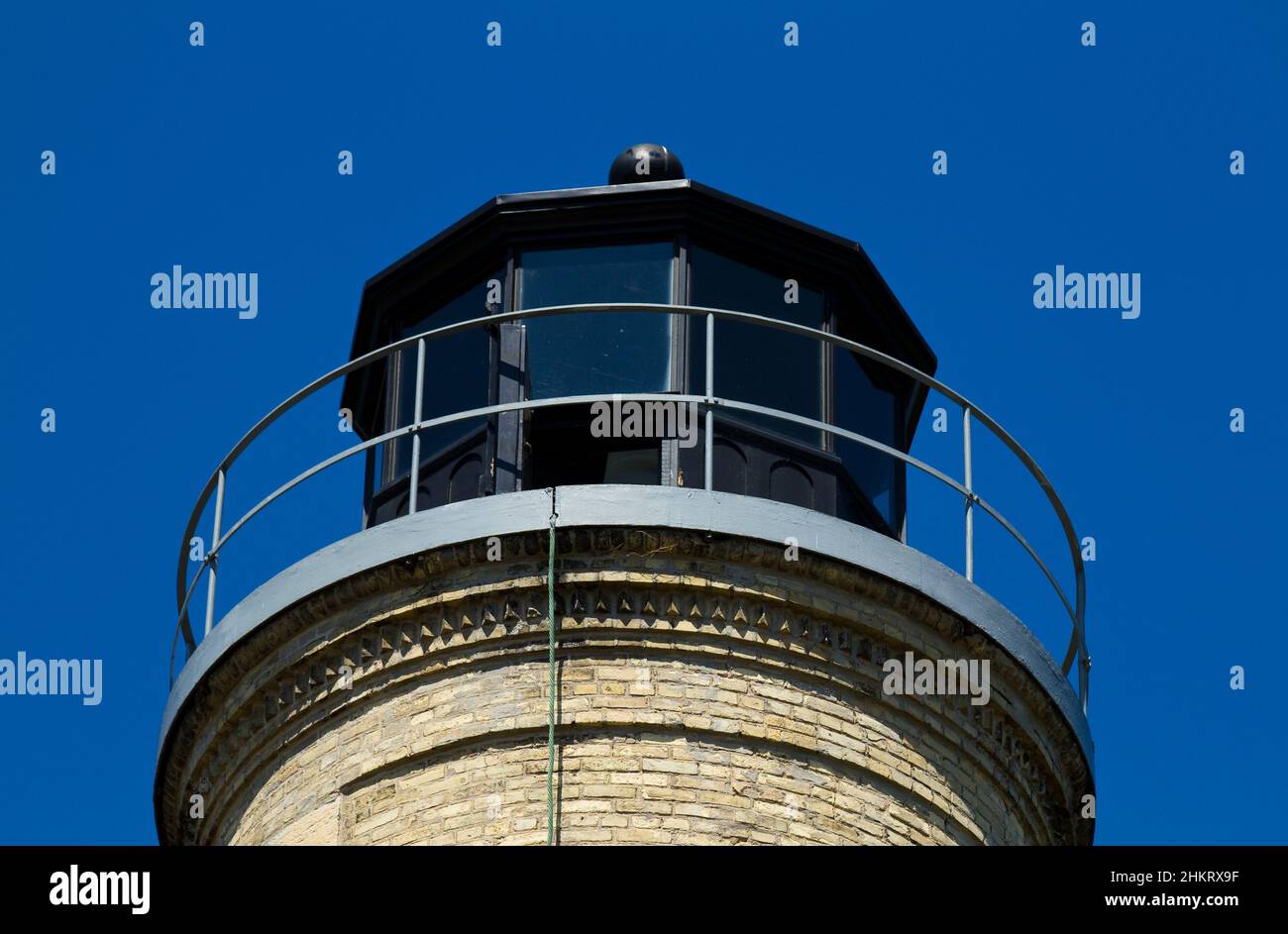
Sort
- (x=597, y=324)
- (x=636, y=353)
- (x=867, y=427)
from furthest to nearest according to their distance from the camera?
1. (x=867, y=427)
2. (x=597, y=324)
3. (x=636, y=353)

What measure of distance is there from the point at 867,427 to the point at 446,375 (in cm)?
274

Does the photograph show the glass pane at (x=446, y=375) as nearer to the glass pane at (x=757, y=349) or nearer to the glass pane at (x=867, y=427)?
the glass pane at (x=757, y=349)

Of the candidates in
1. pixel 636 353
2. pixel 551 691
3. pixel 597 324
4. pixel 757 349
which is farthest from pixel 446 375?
pixel 551 691

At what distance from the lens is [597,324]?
21656 mm

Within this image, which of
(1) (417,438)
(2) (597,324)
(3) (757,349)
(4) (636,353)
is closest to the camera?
(1) (417,438)

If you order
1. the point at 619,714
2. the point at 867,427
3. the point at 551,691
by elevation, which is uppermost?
the point at 867,427

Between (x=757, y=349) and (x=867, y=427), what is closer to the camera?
(x=757, y=349)

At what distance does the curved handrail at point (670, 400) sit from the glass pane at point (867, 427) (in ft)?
0.78

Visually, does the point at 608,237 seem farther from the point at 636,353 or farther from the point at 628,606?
the point at 628,606

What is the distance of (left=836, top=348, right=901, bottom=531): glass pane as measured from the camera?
2188 cm

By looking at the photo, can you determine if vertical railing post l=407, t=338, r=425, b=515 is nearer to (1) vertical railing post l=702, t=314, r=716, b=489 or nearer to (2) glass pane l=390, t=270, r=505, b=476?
(2) glass pane l=390, t=270, r=505, b=476

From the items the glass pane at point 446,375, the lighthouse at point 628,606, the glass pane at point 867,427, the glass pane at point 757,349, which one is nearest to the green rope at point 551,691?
the lighthouse at point 628,606

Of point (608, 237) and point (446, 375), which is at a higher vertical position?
point (608, 237)
